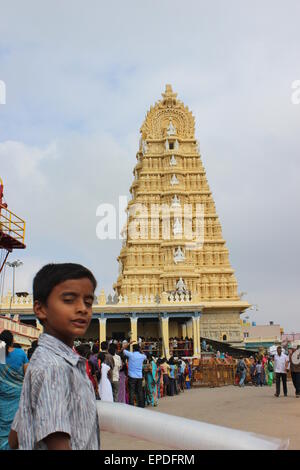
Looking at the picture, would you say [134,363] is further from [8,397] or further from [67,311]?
[67,311]

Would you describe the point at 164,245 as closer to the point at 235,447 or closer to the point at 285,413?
the point at 285,413

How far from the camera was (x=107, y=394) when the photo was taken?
8.47 meters

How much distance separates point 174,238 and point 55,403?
39353 millimetres

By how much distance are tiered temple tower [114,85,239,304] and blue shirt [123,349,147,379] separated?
84.6 ft

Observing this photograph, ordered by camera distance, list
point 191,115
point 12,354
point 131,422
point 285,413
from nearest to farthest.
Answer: point 131,422, point 12,354, point 285,413, point 191,115

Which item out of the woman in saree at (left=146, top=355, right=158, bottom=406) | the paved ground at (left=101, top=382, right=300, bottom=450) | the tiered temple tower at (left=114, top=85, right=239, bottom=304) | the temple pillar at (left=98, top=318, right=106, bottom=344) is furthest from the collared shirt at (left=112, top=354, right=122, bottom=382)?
the tiered temple tower at (left=114, top=85, right=239, bottom=304)

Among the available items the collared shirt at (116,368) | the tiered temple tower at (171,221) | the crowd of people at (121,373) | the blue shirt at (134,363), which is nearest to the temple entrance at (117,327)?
the tiered temple tower at (171,221)

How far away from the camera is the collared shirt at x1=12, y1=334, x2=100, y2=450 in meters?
1.87

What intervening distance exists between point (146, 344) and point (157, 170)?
18.7 m

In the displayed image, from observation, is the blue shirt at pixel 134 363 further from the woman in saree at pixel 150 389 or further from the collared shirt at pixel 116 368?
the woman in saree at pixel 150 389

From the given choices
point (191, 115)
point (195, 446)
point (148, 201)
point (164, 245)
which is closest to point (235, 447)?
point (195, 446)

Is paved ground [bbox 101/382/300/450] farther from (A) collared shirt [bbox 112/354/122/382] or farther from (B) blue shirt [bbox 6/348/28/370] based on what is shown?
(B) blue shirt [bbox 6/348/28/370]

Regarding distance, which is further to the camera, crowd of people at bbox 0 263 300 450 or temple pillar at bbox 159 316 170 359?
temple pillar at bbox 159 316 170 359

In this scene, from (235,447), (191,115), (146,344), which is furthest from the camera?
(191,115)
